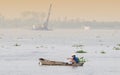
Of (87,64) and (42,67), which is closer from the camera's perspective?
(42,67)

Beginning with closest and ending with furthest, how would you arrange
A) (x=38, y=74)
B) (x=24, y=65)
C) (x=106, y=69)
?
(x=38, y=74)
(x=106, y=69)
(x=24, y=65)

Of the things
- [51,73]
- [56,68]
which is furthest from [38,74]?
[56,68]

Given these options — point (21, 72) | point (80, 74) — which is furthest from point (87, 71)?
point (21, 72)

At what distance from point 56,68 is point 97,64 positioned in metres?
6.80

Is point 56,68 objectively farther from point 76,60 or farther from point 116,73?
point 116,73

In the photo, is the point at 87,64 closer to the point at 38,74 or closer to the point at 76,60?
the point at 76,60

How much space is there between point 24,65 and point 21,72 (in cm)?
757

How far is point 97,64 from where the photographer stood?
64000 mm

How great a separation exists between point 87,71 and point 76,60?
3.41 metres

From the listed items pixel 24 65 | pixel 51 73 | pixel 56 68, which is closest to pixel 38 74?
pixel 51 73

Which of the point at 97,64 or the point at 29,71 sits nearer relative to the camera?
the point at 29,71

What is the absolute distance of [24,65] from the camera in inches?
2475

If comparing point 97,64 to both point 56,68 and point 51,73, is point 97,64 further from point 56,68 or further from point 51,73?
point 51,73

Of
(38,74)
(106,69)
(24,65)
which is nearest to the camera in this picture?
(38,74)
